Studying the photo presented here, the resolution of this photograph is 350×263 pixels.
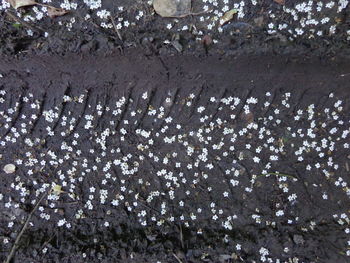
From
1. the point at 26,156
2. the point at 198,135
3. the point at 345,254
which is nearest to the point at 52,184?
the point at 26,156

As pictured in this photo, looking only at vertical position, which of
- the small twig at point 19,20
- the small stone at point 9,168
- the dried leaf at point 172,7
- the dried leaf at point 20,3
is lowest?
the small stone at point 9,168

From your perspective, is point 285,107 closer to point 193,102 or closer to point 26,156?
point 193,102

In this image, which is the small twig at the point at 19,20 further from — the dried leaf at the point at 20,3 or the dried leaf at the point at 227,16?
the dried leaf at the point at 227,16

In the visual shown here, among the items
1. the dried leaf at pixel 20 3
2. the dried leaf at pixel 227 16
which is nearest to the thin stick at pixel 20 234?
the dried leaf at pixel 20 3

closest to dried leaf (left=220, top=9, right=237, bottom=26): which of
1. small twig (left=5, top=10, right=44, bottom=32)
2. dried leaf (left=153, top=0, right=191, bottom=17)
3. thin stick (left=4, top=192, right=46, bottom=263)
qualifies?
dried leaf (left=153, top=0, right=191, bottom=17)

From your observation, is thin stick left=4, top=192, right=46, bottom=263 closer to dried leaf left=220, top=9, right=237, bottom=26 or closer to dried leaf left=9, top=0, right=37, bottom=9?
dried leaf left=9, top=0, right=37, bottom=9
